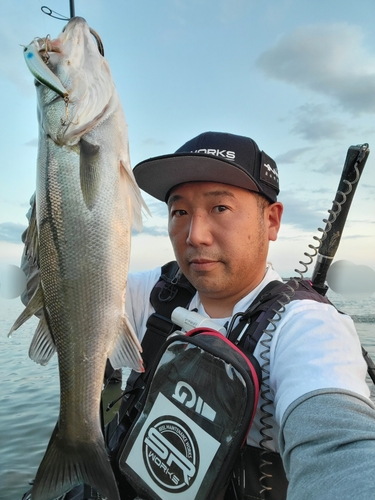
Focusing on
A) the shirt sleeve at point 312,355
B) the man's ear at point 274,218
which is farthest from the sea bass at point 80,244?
the man's ear at point 274,218

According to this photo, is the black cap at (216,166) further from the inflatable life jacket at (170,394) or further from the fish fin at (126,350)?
the fish fin at (126,350)

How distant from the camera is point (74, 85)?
2209mm

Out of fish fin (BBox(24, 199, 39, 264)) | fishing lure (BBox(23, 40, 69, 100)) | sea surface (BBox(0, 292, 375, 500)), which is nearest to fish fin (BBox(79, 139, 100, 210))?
fishing lure (BBox(23, 40, 69, 100))

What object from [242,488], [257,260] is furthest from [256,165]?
[242,488]

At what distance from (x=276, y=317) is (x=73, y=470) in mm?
1430

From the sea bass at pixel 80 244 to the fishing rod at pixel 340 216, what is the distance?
1621 millimetres

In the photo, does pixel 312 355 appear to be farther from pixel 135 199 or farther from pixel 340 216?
pixel 340 216

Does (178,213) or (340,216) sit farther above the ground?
(340,216)

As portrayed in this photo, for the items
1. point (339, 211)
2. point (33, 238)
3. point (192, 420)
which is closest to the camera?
point (192, 420)

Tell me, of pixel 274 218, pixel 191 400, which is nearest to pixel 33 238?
pixel 191 400

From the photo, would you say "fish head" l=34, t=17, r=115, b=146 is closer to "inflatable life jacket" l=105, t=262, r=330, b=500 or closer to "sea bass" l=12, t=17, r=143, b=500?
"sea bass" l=12, t=17, r=143, b=500

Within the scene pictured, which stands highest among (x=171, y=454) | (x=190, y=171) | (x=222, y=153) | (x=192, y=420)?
(x=222, y=153)

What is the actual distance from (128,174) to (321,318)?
1.29m

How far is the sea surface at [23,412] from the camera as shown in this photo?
5.72m
